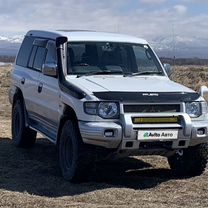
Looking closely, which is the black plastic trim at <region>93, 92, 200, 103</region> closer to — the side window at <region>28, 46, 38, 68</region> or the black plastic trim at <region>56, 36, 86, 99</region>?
the black plastic trim at <region>56, 36, 86, 99</region>

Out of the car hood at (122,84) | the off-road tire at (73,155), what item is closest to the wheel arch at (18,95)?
the car hood at (122,84)

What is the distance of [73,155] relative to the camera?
27.2 feet

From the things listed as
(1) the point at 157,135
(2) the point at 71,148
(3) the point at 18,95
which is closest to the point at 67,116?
(2) the point at 71,148

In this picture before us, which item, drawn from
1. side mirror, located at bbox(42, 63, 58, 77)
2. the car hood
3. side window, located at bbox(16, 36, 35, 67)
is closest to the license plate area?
the car hood

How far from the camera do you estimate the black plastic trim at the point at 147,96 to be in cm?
796

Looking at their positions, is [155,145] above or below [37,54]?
below

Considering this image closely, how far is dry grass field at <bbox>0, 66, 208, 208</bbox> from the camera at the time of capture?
7.38 meters

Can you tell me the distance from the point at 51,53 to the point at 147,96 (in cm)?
228

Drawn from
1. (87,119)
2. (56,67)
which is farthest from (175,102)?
(56,67)

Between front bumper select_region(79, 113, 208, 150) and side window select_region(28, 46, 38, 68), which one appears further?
side window select_region(28, 46, 38, 68)

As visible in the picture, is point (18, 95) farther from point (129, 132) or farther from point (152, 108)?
point (129, 132)

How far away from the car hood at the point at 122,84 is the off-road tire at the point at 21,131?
2507 mm

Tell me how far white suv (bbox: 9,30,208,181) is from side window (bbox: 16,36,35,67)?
17.7 inches

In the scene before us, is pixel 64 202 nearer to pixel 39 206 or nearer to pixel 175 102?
pixel 39 206
